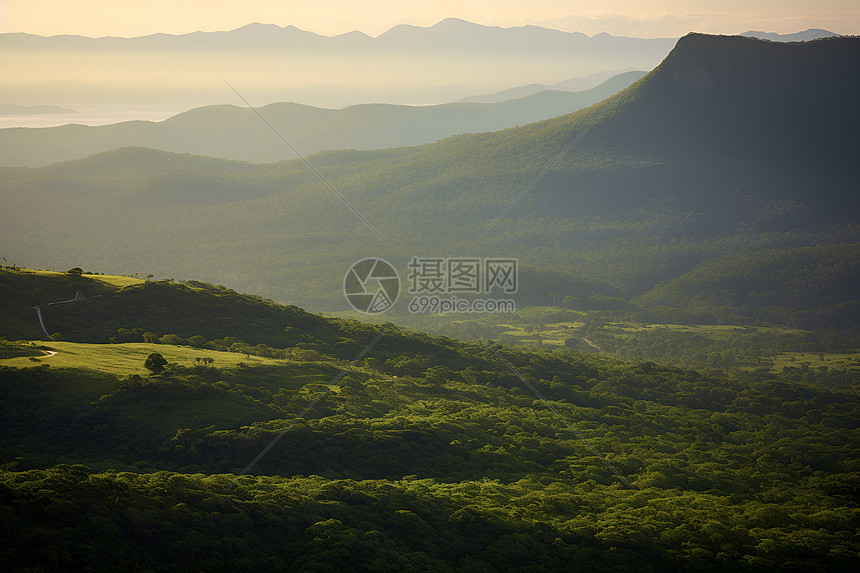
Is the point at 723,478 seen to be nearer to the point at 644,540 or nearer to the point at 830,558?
the point at 830,558

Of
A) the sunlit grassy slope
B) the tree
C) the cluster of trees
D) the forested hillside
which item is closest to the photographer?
the cluster of trees

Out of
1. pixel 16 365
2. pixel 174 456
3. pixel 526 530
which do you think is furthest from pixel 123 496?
pixel 526 530

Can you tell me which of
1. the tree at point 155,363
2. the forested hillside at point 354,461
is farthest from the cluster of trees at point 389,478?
the tree at point 155,363

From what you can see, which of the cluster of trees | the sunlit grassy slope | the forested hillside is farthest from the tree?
the cluster of trees

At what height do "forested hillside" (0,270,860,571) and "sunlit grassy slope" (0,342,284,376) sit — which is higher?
"sunlit grassy slope" (0,342,284,376)

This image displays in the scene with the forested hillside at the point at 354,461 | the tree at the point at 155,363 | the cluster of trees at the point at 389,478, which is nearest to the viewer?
the cluster of trees at the point at 389,478

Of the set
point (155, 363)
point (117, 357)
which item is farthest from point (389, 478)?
point (117, 357)

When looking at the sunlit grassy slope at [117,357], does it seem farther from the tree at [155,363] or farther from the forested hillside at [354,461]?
the tree at [155,363]

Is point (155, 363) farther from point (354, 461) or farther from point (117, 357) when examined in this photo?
point (354, 461)

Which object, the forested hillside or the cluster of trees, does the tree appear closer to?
the forested hillside
